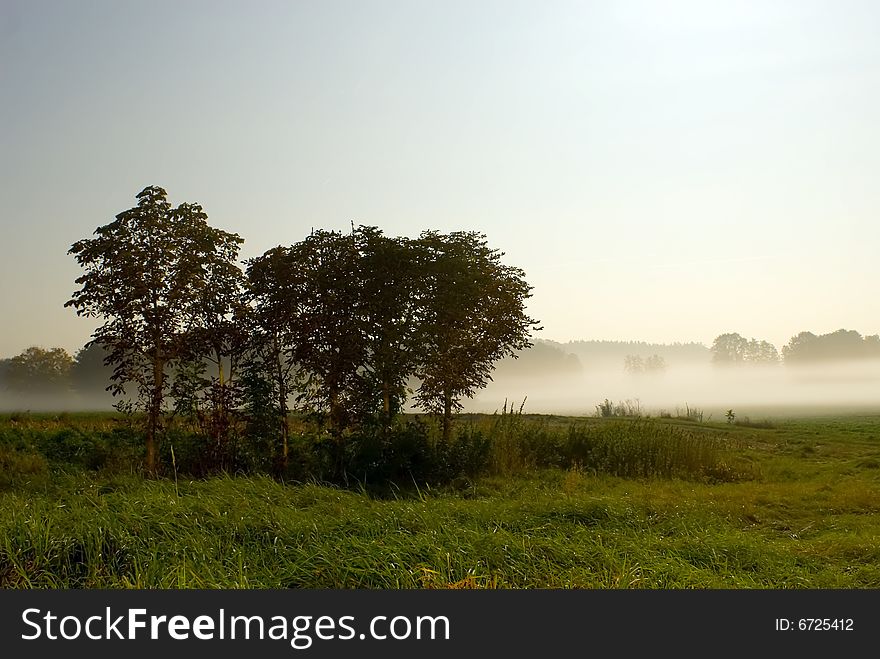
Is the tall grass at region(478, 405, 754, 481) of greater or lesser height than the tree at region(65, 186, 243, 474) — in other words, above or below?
→ below

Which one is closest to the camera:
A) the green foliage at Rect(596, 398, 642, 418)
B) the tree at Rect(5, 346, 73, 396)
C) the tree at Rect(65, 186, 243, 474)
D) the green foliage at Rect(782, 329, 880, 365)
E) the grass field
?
the grass field

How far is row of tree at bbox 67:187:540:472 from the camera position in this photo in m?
11.0

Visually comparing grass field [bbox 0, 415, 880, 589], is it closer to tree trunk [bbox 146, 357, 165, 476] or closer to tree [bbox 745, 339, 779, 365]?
tree trunk [bbox 146, 357, 165, 476]

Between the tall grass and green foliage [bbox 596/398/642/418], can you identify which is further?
green foliage [bbox 596/398/642/418]

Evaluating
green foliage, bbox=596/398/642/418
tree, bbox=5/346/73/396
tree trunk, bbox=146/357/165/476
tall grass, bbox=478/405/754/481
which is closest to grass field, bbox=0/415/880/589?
tall grass, bbox=478/405/754/481

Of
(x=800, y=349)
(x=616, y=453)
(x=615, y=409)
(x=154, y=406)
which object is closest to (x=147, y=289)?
(x=154, y=406)

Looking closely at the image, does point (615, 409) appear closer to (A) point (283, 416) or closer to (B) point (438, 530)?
(A) point (283, 416)

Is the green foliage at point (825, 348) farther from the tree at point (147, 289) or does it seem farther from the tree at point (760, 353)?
the tree at point (147, 289)

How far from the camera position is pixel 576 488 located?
35.9 ft

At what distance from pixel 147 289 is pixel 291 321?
222 centimetres

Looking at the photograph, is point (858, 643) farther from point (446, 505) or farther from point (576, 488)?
point (576, 488)

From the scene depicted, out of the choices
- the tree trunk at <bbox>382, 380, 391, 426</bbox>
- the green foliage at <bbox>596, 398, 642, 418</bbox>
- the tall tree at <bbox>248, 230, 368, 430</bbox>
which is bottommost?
the green foliage at <bbox>596, 398, 642, 418</bbox>

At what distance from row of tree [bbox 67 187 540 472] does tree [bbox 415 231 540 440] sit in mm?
24

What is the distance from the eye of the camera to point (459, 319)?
42.2ft
